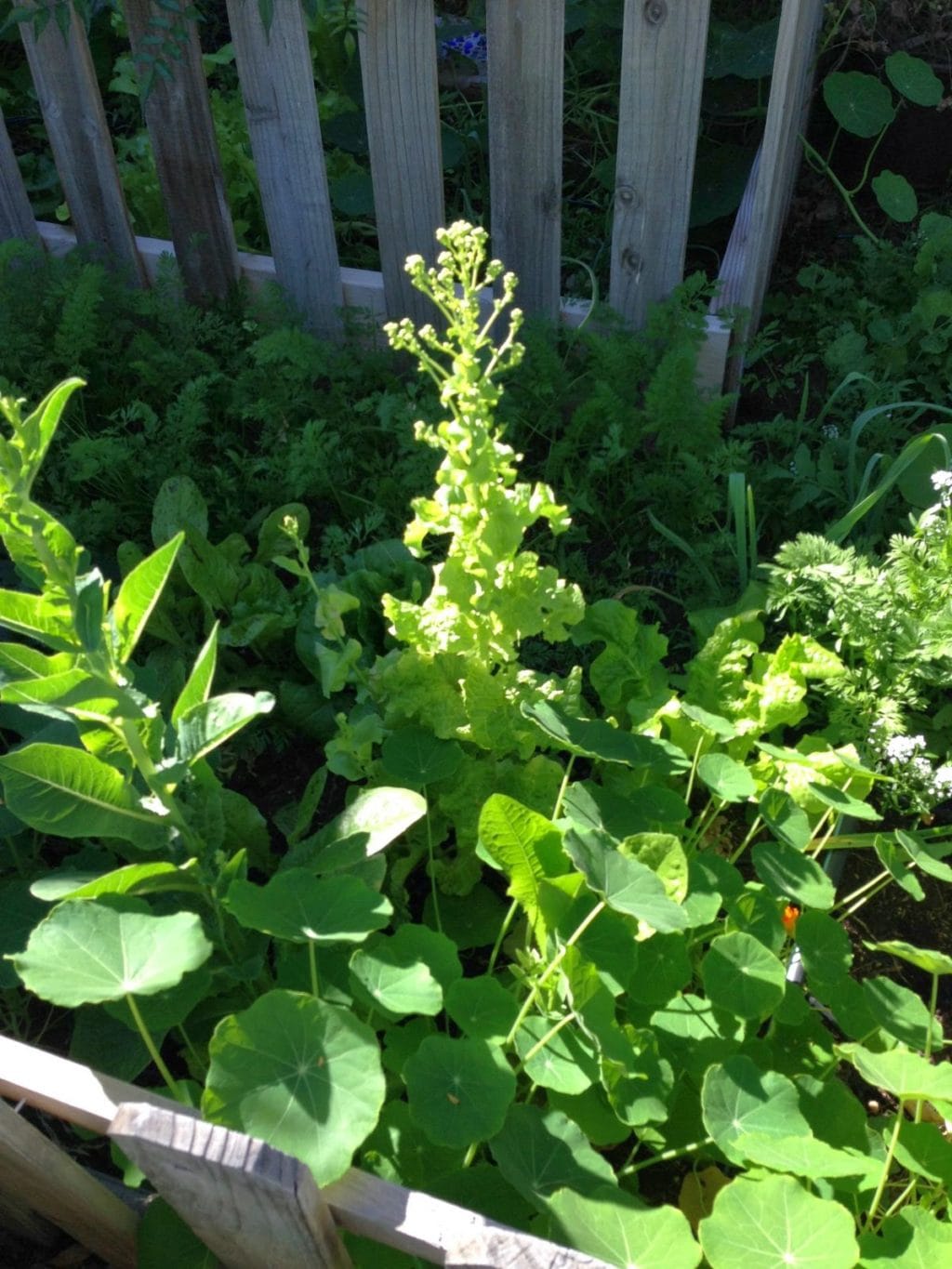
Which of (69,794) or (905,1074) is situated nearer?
(905,1074)

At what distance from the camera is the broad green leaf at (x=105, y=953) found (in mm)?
1280

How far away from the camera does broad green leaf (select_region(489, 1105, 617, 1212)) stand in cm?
140

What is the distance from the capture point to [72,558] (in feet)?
4.73

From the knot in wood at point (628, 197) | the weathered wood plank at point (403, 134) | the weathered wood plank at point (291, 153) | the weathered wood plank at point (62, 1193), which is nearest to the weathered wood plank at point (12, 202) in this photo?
the weathered wood plank at point (291, 153)

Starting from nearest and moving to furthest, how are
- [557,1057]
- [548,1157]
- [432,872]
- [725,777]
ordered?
[548,1157], [557,1057], [725,777], [432,872]

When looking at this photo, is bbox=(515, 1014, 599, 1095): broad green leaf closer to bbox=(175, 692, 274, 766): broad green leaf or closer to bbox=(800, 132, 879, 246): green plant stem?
bbox=(175, 692, 274, 766): broad green leaf

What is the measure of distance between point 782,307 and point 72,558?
2338 mm

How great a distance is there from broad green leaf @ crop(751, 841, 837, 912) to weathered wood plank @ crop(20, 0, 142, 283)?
2.45 m

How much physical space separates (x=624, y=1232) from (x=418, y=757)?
0.80m

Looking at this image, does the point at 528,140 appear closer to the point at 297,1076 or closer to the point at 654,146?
the point at 654,146

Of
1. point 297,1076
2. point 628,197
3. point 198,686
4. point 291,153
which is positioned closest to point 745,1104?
point 297,1076

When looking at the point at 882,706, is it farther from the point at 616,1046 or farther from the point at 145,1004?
the point at 145,1004

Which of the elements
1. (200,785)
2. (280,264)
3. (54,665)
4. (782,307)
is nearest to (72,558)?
(54,665)

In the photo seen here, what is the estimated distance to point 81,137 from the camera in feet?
9.96
